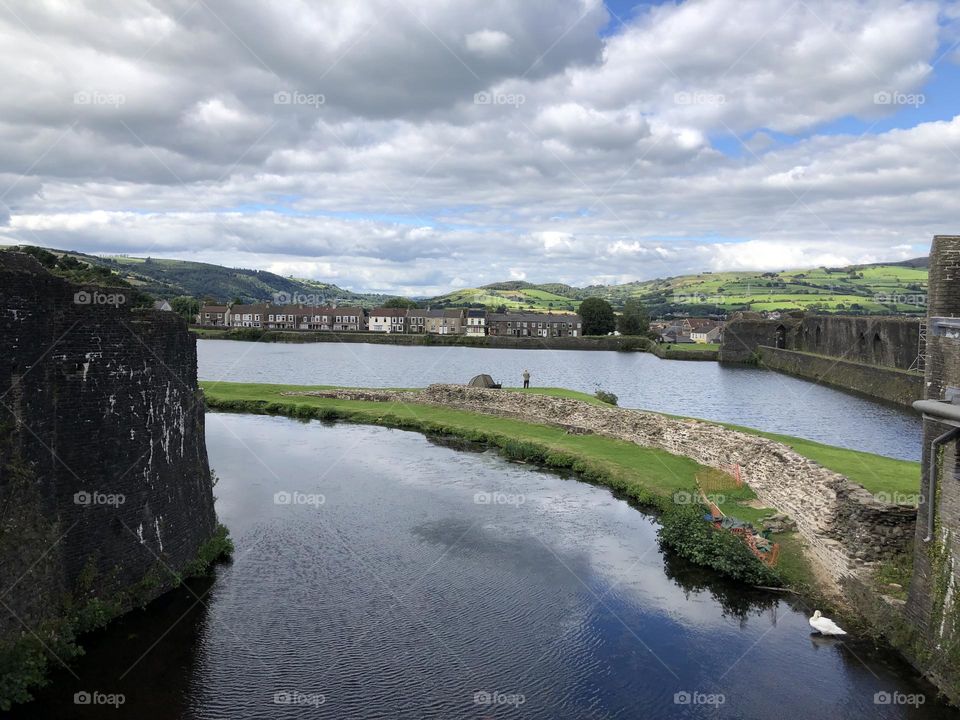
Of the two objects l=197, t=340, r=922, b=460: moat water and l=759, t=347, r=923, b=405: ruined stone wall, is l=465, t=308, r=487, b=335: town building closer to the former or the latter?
l=197, t=340, r=922, b=460: moat water

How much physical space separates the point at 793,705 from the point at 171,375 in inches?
667

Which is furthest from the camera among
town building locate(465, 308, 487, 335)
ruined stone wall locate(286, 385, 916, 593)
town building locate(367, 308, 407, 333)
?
town building locate(367, 308, 407, 333)

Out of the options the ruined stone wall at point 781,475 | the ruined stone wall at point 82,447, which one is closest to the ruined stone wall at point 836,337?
the ruined stone wall at point 781,475

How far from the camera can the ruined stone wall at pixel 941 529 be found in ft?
45.3

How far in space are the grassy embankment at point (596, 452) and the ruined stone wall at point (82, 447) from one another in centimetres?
1755

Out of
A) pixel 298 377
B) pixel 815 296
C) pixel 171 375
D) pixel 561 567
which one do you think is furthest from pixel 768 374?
pixel 815 296

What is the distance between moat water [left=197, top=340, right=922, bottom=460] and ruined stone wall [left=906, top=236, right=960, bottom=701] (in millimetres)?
25162

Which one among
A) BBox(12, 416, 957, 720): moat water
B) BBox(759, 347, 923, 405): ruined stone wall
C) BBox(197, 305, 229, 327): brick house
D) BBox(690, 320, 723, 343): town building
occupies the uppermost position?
BBox(197, 305, 229, 327): brick house

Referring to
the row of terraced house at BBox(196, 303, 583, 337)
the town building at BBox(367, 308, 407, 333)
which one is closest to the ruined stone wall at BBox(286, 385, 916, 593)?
the row of terraced house at BBox(196, 303, 583, 337)

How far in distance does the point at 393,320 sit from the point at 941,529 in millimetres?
164364

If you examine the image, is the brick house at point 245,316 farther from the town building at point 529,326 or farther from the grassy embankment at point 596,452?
the grassy embankment at point 596,452

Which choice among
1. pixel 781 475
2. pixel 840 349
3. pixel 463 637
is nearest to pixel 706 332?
pixel 840 349

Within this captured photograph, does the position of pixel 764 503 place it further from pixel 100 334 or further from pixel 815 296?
pixel 815 296

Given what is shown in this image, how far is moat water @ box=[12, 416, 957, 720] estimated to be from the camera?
44.8ft
